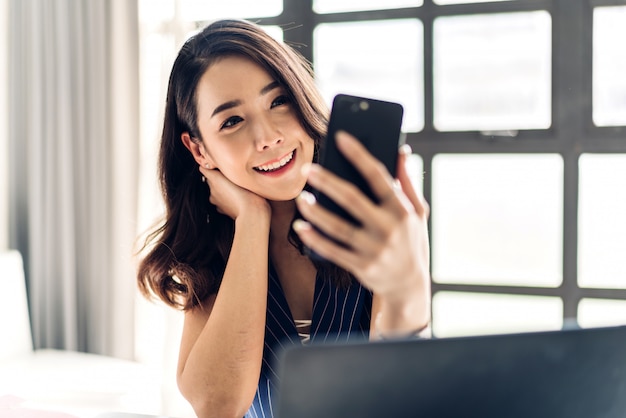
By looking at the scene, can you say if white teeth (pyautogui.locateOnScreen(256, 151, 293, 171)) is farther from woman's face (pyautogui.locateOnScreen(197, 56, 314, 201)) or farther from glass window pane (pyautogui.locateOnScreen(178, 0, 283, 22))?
glass window pane (pyautogui.locateOnScreen(178, 0, 283, 22))

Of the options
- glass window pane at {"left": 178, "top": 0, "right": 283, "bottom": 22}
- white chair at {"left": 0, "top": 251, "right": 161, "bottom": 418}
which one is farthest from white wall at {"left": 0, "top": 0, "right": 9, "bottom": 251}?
glass window pane at {"left": 178, "top": 0, "right": 283, "bottom": 22}

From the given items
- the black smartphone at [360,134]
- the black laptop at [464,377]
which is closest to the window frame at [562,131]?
the black smartphone at [360,134]

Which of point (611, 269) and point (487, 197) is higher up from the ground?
point (487, 197)

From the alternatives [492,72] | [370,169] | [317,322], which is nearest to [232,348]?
[317,322]

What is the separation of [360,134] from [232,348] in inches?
21.6

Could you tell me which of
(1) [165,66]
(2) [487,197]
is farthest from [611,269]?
(1) [165,66]

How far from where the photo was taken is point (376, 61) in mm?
2512

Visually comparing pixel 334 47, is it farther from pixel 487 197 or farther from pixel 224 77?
pixel 224 77

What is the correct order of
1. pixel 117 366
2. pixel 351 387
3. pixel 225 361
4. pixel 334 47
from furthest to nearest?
pixel 334 47
pixel 117 366
pixel 225 361
pixel 351 387

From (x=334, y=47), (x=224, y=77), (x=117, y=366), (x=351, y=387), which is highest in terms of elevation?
(x=334, y=47)

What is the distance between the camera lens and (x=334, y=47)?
257 cm

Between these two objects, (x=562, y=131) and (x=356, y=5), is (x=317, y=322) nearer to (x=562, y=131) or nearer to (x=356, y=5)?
(x=562, y=131)

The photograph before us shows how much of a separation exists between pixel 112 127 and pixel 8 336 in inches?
34.8

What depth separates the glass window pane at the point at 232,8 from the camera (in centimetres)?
262
